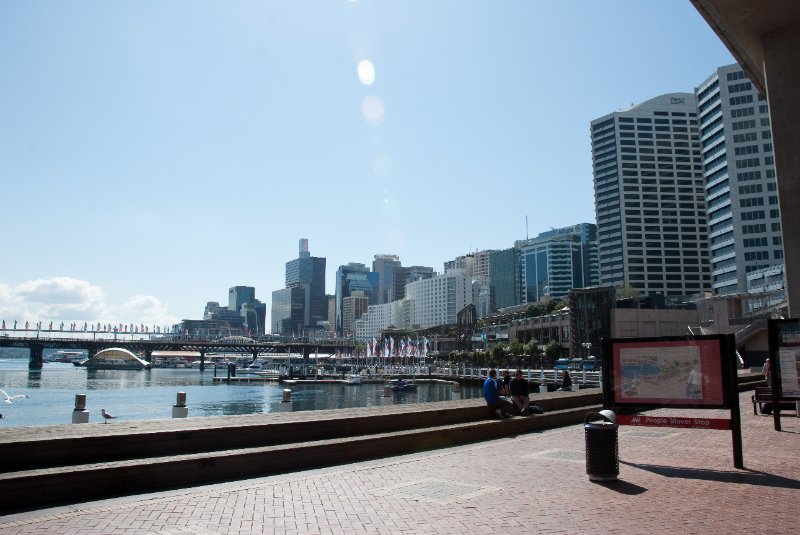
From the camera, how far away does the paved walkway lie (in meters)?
7.12

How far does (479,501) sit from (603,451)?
247 centimetres

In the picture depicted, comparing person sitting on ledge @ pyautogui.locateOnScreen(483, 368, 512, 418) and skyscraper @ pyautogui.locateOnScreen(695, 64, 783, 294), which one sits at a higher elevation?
skyscraper @ pyautogui.locateOnScreen(695, 64, 783, 294)

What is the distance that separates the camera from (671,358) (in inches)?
464

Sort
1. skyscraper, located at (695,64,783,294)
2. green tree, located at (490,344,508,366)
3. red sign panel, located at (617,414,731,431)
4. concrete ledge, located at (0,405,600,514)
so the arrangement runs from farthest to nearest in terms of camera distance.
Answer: skyscraper, located at (695,64,783,294) < green tree, located at (490,344,508,366) < red sign panel, located at (617,414,731,431) < concrete ledge, located at (0,405,600,514)

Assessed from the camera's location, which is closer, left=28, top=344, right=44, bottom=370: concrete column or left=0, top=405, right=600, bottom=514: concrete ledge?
left=0, top=405, right=600, bottom=514: concrete ledge

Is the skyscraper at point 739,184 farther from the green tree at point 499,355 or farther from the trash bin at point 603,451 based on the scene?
the trash bin at point 603,451

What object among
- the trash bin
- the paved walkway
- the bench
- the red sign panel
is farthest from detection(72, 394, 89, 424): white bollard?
the bench

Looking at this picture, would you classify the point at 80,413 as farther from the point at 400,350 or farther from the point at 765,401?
the point at 400,350

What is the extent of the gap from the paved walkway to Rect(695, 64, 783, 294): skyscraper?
13499cm

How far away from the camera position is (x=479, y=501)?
8414 mm

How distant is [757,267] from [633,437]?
13358cm

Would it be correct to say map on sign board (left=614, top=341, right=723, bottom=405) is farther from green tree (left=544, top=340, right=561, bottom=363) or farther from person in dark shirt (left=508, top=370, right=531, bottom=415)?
green tree (left=544, top=340, right=561, bottom=363)

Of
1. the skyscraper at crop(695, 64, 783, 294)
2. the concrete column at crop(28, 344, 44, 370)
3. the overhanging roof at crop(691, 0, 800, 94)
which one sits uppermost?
the skyscraper at crop(695, 64, 783, 294)

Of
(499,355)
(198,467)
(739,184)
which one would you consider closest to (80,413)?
(198,467)
